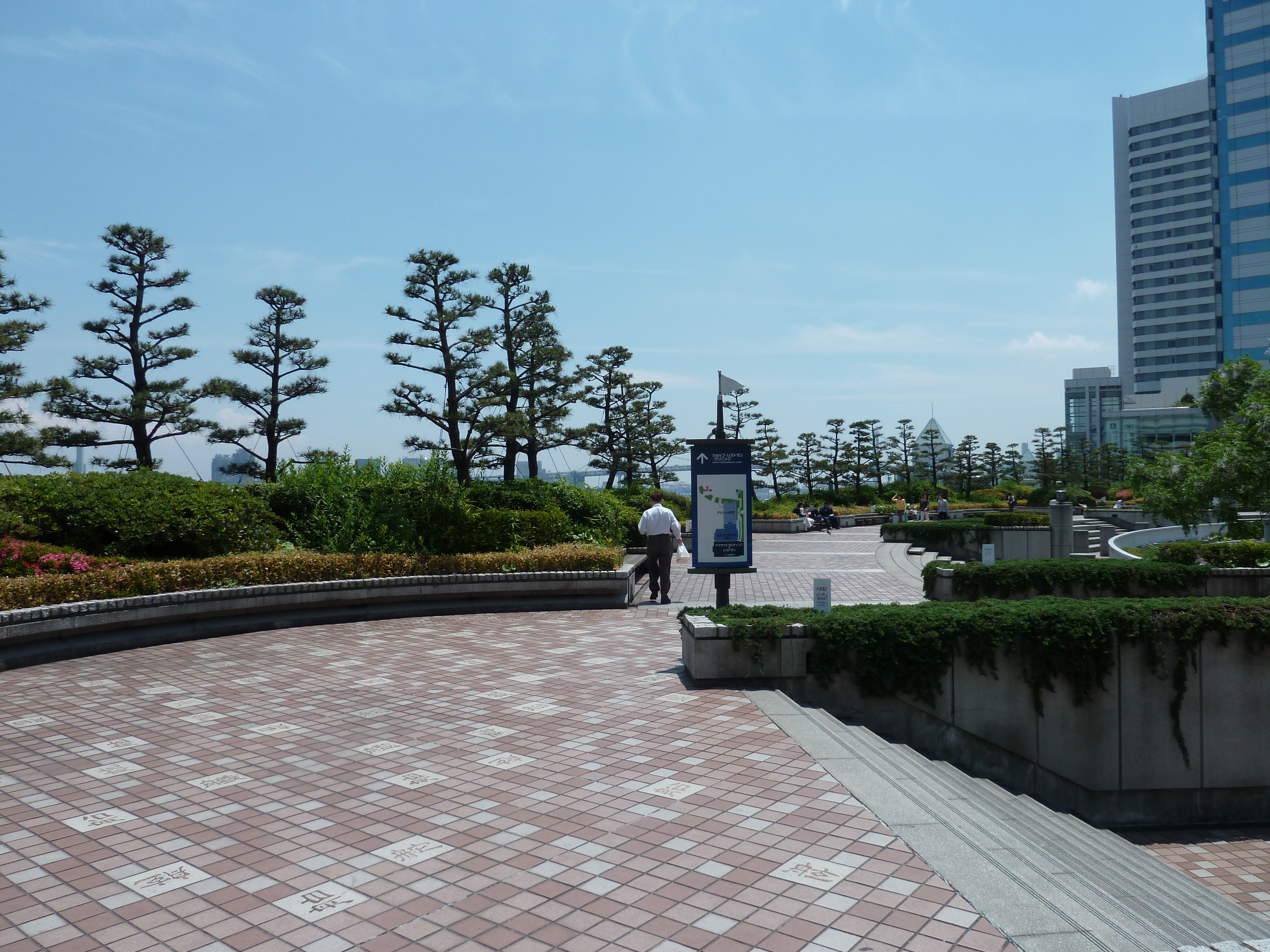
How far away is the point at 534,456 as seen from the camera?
94.5 feet

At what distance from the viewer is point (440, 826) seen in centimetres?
463

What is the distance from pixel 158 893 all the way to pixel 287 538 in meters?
11.9

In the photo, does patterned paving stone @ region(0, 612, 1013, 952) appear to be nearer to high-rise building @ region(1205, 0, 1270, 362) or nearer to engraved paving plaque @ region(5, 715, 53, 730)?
engraved paving plaque @ region(5, 715, 53, 730)

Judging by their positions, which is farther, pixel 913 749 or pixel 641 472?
pixel 641 472

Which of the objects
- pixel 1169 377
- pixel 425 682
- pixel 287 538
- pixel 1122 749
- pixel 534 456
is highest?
pixel 1169 377

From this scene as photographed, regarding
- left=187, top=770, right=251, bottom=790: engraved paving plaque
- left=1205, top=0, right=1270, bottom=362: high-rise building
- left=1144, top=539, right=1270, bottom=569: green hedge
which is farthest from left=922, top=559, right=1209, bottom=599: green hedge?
left=1205, top=0, right=1270, bottom=362: high-rise building

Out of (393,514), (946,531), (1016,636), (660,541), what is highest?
(393,514)

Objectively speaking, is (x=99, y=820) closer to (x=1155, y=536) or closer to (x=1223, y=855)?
(x=1223, y=855)

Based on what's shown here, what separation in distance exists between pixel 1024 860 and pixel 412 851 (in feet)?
10.3

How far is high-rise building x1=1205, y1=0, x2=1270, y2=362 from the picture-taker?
7406 cm

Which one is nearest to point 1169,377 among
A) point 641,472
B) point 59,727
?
point 641,472

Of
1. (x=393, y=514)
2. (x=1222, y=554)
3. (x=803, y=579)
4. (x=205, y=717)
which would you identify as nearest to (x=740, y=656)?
(x=205, y=717)

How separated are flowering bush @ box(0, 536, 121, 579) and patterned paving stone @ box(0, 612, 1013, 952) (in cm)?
267

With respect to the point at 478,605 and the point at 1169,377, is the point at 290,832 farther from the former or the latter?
the point at 1169,377
